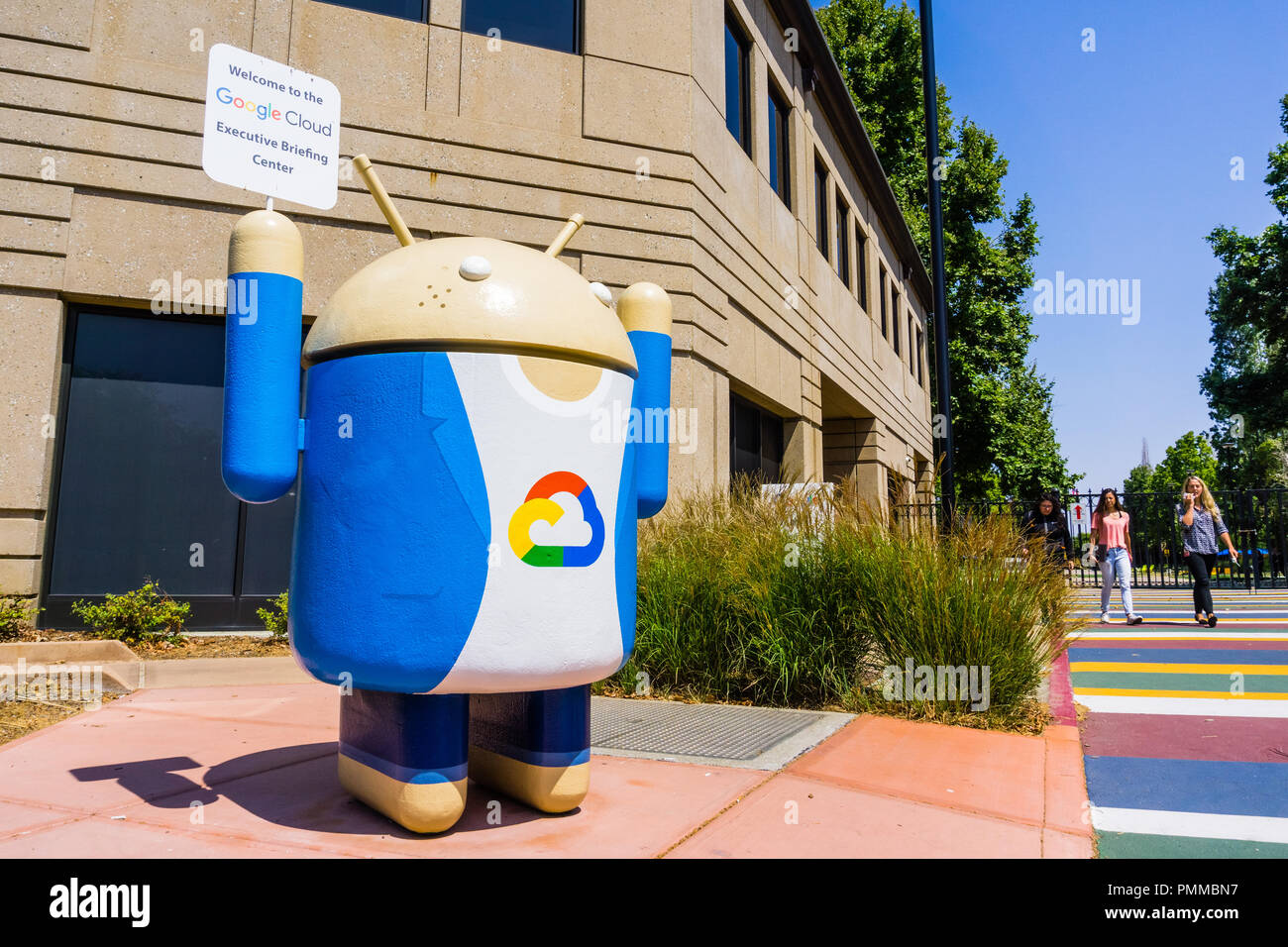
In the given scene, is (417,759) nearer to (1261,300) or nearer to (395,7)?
(395,7)

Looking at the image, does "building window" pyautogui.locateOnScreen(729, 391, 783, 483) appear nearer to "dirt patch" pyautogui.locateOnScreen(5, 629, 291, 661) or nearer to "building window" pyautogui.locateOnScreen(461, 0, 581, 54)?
"building window" pyautogui.locateOnScreen(461, 0, 581, 54)

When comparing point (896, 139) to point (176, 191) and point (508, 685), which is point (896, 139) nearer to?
point (176, 191)

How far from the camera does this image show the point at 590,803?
3199 mm

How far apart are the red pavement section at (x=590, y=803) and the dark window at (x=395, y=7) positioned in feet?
24.6

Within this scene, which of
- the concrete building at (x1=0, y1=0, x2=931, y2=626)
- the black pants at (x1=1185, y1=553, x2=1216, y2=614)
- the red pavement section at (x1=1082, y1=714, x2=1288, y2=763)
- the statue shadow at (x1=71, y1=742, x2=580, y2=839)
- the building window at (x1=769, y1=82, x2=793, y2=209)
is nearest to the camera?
the statue shadow at (x1=71, y1=742, x2=580, y2=839)

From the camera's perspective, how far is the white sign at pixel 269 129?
405 centimetres

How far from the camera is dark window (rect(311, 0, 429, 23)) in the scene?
28.6 ft

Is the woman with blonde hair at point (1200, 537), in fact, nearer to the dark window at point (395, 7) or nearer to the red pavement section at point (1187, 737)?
the red pavement section at point (1187, 737)

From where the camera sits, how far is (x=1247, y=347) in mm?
40344

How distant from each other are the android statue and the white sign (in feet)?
5.08

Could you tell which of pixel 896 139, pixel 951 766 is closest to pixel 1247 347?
pixel 896 139

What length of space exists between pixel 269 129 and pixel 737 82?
983cm

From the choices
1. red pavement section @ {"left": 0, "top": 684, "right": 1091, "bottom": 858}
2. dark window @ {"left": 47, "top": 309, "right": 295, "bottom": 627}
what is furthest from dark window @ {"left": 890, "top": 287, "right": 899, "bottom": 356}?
red pavement section @ {"left": 0, "top": 684, "right": 1091, "bottom": 858}

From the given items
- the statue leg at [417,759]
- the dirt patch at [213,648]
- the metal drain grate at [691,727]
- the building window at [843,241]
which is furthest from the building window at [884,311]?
the statue leg at [417,759]
